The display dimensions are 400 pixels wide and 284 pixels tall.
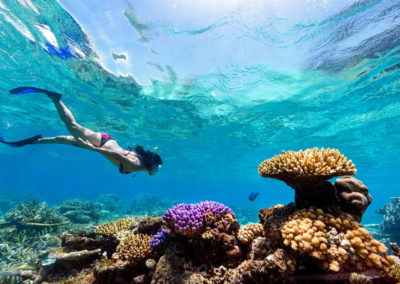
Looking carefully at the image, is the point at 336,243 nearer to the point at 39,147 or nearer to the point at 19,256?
the point at 19,256

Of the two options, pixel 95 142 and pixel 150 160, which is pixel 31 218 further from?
pixel 150 160

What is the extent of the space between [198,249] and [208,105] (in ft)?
51.3

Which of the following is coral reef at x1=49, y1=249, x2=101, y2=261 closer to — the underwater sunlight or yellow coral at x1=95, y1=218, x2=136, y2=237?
the underwater sunlight

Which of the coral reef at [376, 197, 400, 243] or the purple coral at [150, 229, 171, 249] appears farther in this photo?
the coral reef at [376, 197, 400, 243]

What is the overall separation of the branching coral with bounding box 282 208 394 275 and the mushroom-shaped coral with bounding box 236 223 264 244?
3.28 feet

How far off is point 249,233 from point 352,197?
1761 mm

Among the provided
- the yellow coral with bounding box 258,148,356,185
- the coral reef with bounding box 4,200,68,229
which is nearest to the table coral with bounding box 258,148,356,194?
the yellow coral with bounding box 258,148,356,185

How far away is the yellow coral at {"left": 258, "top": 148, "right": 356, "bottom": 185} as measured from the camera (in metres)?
2.76

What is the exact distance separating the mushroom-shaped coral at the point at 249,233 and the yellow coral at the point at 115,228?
298 centimetres

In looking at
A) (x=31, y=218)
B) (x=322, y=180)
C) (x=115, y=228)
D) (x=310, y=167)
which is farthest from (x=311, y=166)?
(x=31, y=218)

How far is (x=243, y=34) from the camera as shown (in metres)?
10.4

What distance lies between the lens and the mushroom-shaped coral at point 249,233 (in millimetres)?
3461

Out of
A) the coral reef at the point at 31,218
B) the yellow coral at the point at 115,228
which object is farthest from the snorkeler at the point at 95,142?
the coral reef at the point at 31,218

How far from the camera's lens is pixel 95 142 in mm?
7090
